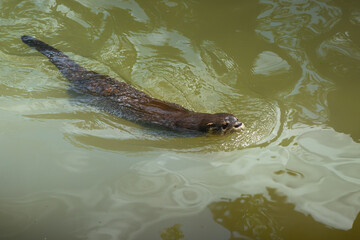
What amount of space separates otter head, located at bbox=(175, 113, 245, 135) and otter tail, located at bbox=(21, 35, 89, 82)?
170 cm

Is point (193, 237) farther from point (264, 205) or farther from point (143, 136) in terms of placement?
point (143, 136)

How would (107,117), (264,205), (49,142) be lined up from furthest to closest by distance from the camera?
(107,117), (49,142), (264,205)

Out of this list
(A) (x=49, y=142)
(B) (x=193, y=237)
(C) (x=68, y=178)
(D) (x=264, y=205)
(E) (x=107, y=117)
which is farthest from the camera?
(E) (x=107, y=117)

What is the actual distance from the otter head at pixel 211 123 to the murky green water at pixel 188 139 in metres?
0.11

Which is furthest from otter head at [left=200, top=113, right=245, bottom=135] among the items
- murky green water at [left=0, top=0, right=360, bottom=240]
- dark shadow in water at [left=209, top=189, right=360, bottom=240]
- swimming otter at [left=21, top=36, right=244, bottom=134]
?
dark shadow in water at [left=209, top=189, right=360, bottom=240]

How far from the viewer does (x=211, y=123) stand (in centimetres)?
358

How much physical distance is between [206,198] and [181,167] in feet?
1.54

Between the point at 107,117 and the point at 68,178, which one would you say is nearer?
the point at 68,178

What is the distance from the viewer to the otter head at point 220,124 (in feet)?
11.7

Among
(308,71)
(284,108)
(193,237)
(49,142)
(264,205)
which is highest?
(308,71)

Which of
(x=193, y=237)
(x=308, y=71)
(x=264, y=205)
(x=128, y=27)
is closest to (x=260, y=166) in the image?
(x=264, y=205)

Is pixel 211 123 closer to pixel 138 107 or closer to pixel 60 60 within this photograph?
pixel 138 107

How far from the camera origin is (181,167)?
128 inches

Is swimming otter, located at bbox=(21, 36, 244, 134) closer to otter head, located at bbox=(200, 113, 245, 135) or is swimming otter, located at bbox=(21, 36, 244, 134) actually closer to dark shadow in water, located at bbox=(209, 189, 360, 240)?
otter head, located at bbox=(200, 113, 245, 135)
